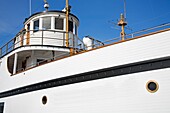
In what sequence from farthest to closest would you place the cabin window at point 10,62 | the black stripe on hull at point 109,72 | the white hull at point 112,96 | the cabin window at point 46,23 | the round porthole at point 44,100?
the cabin window at point 10,62, the cabin window at point 46,23, the round porthole at point 44,100, the black stripe on hull at point 109,72, the white hull at point 112,96

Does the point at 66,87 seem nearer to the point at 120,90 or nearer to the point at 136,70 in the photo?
the point at 120,90

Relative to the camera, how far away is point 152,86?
194 inches

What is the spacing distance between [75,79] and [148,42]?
94.2 inches

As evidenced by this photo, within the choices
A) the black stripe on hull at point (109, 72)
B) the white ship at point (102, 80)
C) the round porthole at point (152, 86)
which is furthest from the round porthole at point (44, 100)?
the round porthole at point (152, 86)

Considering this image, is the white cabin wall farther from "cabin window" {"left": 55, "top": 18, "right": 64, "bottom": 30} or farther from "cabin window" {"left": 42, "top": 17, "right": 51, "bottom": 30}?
"cabin window" {"left": 55, "top": 18, "right": 64, "bottom": 30}

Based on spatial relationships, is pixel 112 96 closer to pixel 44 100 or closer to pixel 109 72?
pixel 109 72

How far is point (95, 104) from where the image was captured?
5.85 metres

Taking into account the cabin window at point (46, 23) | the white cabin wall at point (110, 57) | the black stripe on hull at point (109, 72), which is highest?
the cabin window at point (46, 23)

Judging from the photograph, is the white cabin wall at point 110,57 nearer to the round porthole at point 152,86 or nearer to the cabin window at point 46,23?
the round porthole at point 152,86

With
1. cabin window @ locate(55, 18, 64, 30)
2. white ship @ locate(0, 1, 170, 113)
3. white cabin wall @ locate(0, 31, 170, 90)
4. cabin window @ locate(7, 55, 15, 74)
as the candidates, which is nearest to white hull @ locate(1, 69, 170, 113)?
white ship @ locate(0, 1, 170, 113)

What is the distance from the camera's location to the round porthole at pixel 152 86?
486cm

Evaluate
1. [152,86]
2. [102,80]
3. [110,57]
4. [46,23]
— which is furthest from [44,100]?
[46,23]

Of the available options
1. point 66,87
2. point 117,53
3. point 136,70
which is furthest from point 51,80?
point 136,70

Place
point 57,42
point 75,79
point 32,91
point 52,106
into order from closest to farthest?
1. point 75,79
2. point 52,106
3. point 32,91
4. point 57,42
